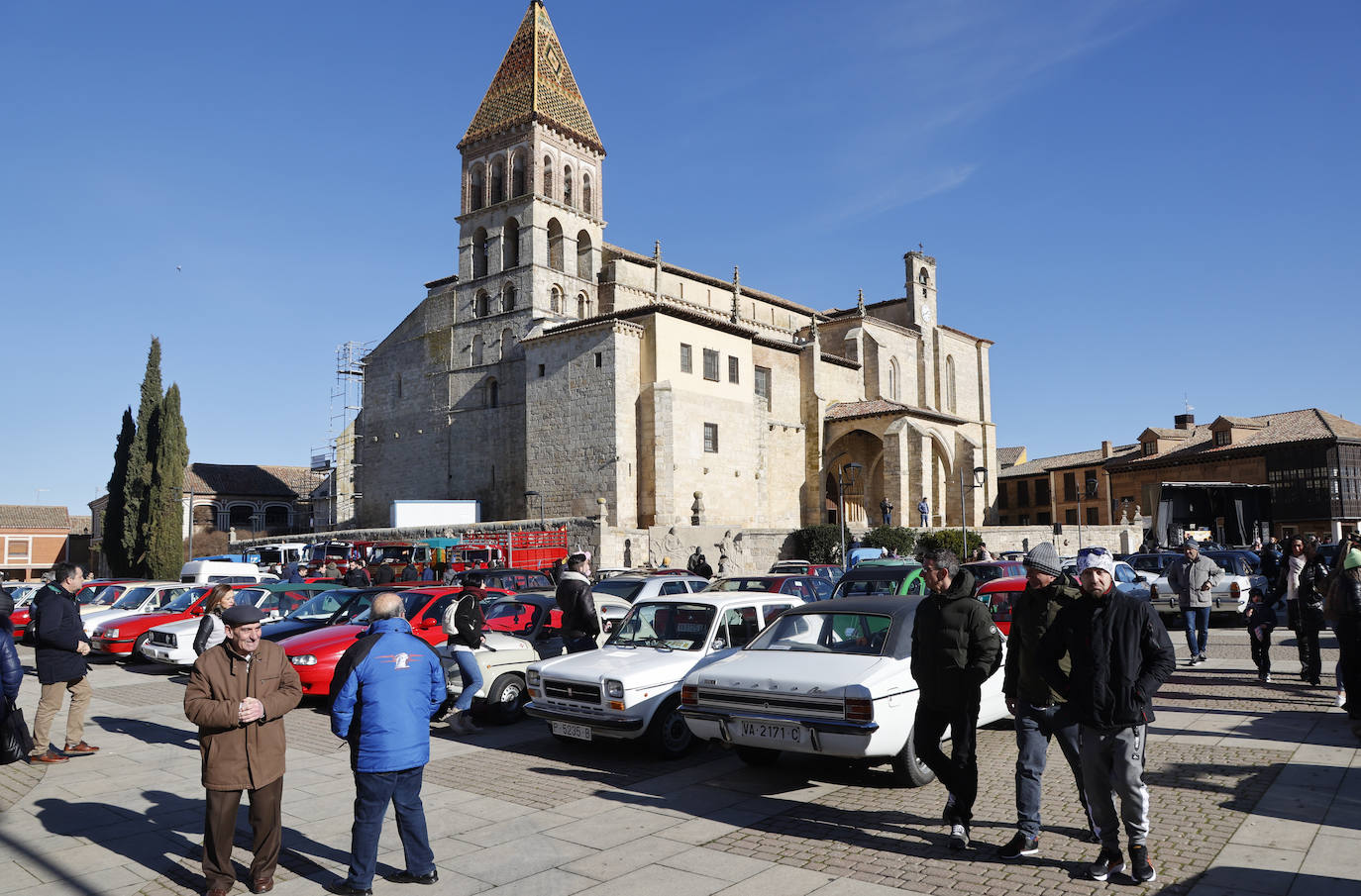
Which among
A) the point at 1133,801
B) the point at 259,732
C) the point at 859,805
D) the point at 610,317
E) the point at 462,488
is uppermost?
the point at 610,317

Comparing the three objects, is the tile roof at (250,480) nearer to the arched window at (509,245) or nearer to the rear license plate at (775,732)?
the arched window at (509,245)

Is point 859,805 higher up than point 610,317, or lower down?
lower down

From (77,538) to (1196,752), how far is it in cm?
7558

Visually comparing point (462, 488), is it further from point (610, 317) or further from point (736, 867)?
point (736, 867)

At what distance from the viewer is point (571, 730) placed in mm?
8125

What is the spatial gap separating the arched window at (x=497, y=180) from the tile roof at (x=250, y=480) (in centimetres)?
2678

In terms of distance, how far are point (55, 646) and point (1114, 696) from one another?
8.83 meters

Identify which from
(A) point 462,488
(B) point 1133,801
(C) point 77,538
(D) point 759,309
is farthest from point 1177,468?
(C) point 77,538

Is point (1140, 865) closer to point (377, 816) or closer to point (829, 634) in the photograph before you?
point (829, 634)

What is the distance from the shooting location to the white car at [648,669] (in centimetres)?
779

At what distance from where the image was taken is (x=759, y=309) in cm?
4969

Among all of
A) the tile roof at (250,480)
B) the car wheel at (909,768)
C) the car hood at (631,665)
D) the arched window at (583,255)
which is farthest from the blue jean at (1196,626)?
the tile roof at (250,480)

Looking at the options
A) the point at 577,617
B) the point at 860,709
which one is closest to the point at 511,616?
the point at 577,617

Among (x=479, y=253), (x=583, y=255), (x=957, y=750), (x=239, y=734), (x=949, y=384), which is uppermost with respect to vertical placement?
(x=479, y=253)
